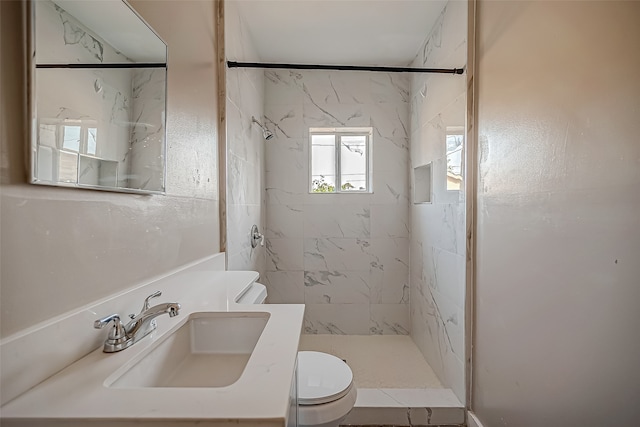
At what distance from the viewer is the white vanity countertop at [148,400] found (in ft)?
1.81

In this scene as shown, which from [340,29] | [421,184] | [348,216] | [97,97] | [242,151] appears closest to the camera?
[97,97]

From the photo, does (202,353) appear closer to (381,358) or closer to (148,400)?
(148,400)

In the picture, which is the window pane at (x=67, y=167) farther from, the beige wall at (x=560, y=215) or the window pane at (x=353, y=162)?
the window pane at (x=353, y=162)

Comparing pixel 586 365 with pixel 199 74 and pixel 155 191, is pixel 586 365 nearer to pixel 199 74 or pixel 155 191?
pixel 155 191

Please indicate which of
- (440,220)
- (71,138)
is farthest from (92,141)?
(440,220)

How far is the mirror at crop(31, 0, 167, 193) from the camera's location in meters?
0.67

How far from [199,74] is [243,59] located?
893 mm

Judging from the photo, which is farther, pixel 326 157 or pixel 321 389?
pixel 326 157

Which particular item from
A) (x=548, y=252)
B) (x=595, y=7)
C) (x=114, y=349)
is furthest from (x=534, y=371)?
(x=114, y=349)

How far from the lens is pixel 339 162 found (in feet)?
10.5

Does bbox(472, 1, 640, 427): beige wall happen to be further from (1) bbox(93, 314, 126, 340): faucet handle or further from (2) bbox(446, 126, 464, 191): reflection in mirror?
(1) bbox(93, 314, 126, 340): faucet handle

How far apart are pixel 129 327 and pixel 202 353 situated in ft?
0.98

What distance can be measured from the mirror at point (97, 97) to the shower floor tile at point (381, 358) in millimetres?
1956

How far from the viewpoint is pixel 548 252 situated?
3.79 feet
